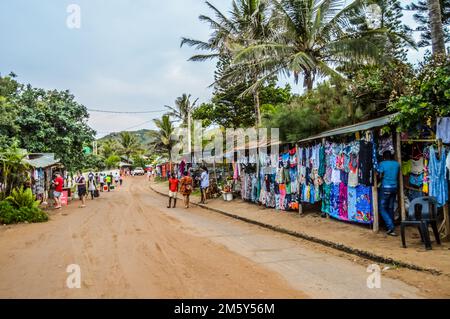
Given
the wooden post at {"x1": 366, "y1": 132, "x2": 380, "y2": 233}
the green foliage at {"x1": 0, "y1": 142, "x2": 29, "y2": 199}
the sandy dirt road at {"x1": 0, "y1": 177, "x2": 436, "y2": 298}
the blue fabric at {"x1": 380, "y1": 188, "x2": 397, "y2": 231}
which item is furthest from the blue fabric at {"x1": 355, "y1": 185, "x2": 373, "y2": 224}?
the green foliage at {"x1": 0, "y1": 142, "x2": 29, "y2": 199}

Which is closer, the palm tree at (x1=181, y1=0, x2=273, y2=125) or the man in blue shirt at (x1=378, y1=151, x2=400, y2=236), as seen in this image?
the man in blue shirt at (x1=378, y1=151, x2=400, y2=236)

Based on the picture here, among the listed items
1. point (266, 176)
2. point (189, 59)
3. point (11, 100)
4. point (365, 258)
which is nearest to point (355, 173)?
point (365, 258)

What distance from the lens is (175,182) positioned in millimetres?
18875

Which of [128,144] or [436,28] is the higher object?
[128,144]

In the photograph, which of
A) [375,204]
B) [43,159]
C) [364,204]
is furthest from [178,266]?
[43,159]

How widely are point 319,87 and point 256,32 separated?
7437 mm

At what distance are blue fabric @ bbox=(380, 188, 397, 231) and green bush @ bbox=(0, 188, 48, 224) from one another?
12.1 meters

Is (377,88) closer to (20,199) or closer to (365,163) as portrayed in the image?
(365,163)

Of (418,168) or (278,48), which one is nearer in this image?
(418,168)

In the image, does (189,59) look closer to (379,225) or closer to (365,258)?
(379,225)

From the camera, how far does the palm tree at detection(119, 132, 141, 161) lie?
81.9 metres

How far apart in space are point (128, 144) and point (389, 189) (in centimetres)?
7877

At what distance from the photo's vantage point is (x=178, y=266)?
690cm

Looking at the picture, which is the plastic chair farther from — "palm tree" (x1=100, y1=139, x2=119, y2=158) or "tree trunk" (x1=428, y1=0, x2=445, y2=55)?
"palm tree" (x1=100, y1=139, x2=119, y2=158)
